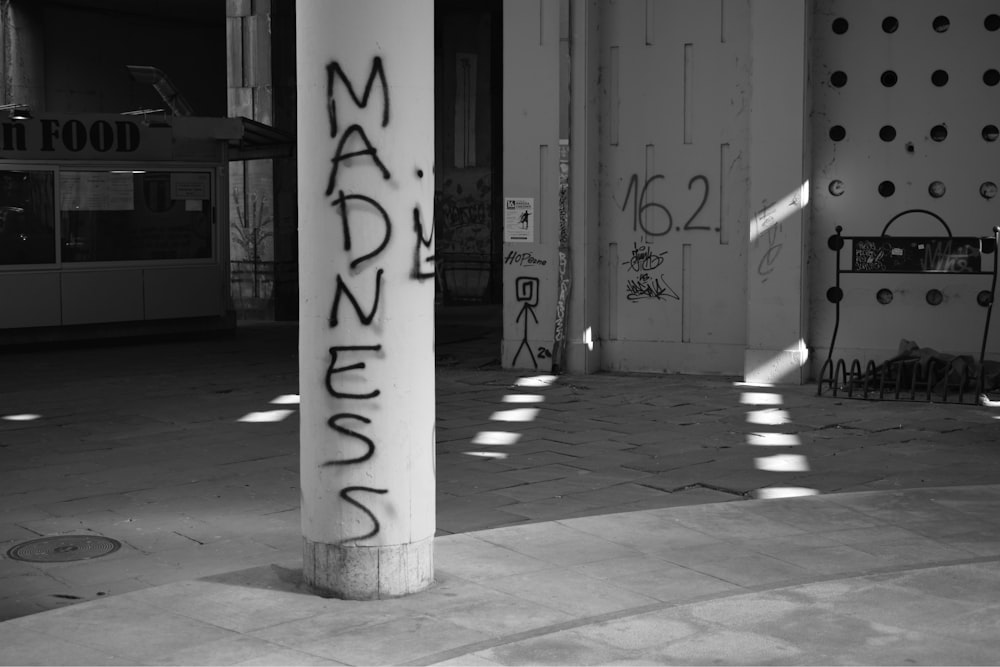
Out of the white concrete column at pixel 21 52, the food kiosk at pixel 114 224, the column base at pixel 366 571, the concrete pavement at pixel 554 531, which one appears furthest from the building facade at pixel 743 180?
the white concrete column at pixel 21 52

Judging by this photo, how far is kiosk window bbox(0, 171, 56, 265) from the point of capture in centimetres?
1588

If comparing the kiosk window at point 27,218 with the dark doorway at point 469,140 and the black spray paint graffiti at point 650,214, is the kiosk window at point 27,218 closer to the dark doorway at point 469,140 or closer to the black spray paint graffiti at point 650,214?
the black spray paint graffiti at point 650,214

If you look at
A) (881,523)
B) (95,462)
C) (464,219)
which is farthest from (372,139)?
(464,219)

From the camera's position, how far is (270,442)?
9.75m

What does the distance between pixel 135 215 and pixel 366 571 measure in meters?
12.5

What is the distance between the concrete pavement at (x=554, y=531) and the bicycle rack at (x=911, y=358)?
466mm

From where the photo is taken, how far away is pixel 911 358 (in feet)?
39.8

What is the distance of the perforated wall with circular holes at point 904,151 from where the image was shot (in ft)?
40.7

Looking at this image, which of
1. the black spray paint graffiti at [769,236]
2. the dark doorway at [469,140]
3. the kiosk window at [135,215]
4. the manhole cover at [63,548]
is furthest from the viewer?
the dark doorway at [469,140]

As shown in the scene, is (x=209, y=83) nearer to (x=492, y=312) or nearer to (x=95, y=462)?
(x=492, y=312)

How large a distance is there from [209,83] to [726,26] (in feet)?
56.0

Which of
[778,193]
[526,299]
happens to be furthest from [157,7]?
[778,193]

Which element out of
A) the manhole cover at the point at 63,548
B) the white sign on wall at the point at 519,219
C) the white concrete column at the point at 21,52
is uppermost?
the white concrete column at the point at 21,52

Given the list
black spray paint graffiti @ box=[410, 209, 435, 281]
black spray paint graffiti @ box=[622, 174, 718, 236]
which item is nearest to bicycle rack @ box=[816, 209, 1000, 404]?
black spray paint graffiti @ box=[622, 174, 718, 236]
